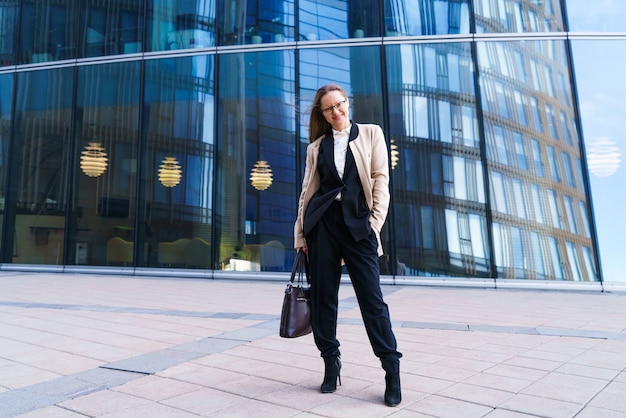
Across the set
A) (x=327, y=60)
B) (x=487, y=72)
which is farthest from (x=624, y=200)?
(x=327, y=60)

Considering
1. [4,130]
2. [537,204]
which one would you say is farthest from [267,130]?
[4,130]

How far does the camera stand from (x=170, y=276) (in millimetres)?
10492

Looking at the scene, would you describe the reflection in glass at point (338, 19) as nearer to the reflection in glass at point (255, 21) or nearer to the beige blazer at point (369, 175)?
the reflection in glass at point (255, 21)

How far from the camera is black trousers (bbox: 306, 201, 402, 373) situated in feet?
8.45

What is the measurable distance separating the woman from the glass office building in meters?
6.91

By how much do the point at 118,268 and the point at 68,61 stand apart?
17.8 feet

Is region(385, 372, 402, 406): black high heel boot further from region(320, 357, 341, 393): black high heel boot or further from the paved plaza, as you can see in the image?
region(320, 357, 341, 393): black high heel boot

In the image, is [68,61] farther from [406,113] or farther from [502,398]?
[502,398]

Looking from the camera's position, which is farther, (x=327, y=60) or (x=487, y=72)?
(x=327, y=60)

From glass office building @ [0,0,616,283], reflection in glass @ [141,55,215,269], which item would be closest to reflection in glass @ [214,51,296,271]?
glass office building @ [0,0,616,283]

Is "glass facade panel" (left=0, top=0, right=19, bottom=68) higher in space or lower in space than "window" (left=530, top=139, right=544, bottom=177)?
higher

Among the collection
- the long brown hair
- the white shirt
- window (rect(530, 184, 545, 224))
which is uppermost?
window (rect(530, 184, 545, 224))

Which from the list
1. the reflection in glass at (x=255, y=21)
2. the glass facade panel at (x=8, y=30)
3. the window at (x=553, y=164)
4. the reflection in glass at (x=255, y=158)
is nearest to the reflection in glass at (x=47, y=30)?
the glass facade panel at (x=8, y=30)

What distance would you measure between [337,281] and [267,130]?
803 centimetres
